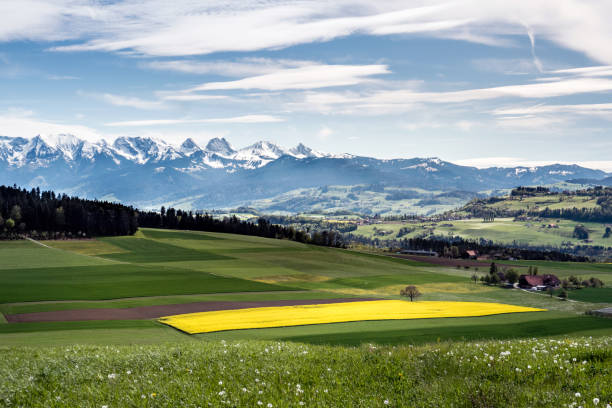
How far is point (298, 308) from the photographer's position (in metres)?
66.8

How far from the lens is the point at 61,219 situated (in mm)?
167375

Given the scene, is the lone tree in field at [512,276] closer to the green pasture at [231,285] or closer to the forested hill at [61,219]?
the green pasture at [231,285]

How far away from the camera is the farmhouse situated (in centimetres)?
11481

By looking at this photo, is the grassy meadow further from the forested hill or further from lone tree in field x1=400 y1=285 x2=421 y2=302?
the forested hill

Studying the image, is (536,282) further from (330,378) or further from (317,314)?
(330,378)

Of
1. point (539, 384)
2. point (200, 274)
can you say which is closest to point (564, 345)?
point (539, 384)

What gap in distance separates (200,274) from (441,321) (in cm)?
5981

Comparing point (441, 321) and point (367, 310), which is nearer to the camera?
point (441, 321)

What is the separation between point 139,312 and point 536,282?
9610 cm

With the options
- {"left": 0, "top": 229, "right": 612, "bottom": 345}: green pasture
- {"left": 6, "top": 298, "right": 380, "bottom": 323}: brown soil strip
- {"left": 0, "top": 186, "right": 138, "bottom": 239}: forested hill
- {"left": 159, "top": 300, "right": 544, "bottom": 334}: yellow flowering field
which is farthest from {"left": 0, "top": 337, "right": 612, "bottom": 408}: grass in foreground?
{"left": 0, "top": 186, "right": 138, "bottom": 239}: forested hill

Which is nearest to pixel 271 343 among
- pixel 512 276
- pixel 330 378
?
pixel 330 378

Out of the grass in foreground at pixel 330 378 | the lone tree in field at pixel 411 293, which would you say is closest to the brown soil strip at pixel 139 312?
the lone tree in field at pixel 411 293

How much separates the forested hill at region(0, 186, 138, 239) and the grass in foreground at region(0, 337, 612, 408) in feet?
532

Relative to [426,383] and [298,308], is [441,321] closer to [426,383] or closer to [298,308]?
[298,308]
